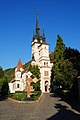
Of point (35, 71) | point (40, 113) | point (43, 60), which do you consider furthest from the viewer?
point (43, 60)

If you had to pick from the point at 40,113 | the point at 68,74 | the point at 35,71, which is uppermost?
the point at 35,71

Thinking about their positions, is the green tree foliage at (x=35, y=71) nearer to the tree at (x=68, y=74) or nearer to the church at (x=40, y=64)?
the church at (x=40, y=64)

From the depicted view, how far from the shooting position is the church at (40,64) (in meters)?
80.2

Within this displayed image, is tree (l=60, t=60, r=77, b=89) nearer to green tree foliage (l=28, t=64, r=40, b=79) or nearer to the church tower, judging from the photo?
green tree foliage (l=28, t=64, r=40, b=79)

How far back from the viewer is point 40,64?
81.8 m

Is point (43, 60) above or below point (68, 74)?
above

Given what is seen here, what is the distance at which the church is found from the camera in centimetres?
8019

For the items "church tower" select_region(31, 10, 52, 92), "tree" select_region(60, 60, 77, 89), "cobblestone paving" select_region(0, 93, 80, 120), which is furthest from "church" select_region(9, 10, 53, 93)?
"cobblestone paving" select_region(0, 93, 80, 120)

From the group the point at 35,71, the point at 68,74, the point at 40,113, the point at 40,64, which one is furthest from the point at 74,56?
the point at 40,64

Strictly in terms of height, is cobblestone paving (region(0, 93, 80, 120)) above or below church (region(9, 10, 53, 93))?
below

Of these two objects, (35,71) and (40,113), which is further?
(35,71)

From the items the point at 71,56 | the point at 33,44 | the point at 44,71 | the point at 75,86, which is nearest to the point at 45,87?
the point at 44,71

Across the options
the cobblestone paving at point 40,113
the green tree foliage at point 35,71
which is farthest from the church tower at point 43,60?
the cobblestone paving at point 40,113

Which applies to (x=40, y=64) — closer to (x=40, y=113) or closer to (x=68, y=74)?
(x=68, y=74)
